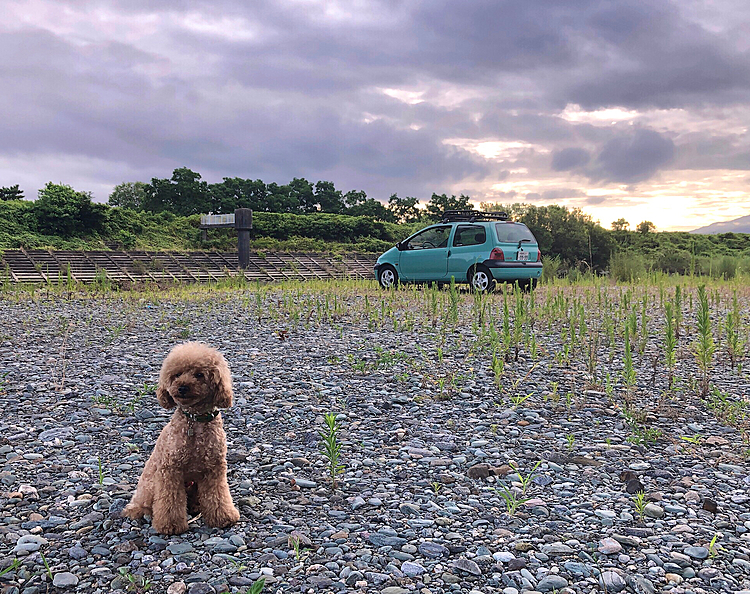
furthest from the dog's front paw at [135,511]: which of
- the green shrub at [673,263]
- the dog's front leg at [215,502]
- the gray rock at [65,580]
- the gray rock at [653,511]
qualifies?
the green shrub at [673,263]

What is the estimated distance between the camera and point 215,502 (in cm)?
301

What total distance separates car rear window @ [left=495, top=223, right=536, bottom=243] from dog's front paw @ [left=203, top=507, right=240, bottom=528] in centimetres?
1110

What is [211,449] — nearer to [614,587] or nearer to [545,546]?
[545,546]

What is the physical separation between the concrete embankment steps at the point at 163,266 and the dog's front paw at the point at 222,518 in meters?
12.3

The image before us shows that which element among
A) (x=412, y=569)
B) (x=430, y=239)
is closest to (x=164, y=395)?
(x=412, y=569)

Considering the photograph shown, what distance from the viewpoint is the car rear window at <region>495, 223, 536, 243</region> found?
1337 cm

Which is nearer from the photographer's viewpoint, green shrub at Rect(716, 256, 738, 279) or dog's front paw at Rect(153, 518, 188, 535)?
dog's front paw at Rect(153, 518, 188, 535)

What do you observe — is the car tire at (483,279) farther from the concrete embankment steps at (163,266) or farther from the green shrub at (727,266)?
the green shrub at (727,266)

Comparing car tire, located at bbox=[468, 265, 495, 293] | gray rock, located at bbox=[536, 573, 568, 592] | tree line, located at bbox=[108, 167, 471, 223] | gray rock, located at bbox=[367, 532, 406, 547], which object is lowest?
gray rock, located at bbox=[536, 573, 568, 592]

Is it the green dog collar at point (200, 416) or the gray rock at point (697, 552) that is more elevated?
the green dog collar at point (200, 416)

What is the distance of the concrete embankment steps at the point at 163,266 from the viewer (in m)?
16.7

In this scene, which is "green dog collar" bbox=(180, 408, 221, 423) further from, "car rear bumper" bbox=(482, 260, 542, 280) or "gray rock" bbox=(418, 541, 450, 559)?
"car rear bumper" bbox=(482, 260, 542, 280)

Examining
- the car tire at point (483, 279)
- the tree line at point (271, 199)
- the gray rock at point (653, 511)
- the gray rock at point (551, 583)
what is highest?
the tree line at point (271, 199)

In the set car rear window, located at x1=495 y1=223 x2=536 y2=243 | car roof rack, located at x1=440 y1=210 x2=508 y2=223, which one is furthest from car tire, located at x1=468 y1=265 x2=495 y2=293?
car roof rack, located at x1=440 y1=210 x2=508 y2=223
